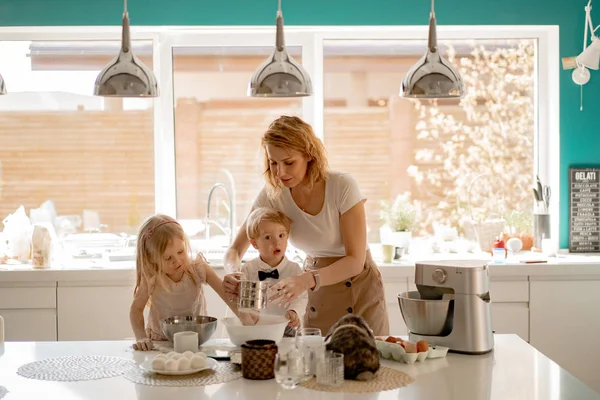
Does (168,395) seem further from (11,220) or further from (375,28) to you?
(375,28)

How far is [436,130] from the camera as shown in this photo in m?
4.86

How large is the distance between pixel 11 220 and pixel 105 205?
0.55 metres

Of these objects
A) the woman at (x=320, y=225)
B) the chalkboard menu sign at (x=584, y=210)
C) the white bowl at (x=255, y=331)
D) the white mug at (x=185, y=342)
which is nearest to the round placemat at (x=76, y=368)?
the white mug at (x=185, y=342)

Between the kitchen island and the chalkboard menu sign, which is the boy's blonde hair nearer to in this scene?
the kitchen island

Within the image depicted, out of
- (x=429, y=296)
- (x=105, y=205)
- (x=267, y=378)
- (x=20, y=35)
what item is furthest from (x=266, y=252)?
(x=20, y=35)

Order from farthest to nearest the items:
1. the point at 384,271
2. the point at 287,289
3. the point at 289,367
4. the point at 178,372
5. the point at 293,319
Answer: the point at 384,271 < the point at 293,319 < the point at 287,289 < the point at 178,372 < the point at 289,367

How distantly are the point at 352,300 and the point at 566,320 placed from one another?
1.75m

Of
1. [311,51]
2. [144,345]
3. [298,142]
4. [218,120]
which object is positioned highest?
Result: [311,51]

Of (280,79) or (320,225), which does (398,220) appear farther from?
(280,79)

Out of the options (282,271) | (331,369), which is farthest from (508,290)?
(331,369)

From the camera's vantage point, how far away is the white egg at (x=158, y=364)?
2.16 meters

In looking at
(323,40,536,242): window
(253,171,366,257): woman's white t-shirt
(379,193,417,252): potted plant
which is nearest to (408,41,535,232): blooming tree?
(323,40,536,242): window

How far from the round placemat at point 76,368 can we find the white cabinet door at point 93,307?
1.80m

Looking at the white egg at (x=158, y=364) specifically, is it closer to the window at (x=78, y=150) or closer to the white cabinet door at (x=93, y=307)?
the white cabinet door at (x=93, y=307)
